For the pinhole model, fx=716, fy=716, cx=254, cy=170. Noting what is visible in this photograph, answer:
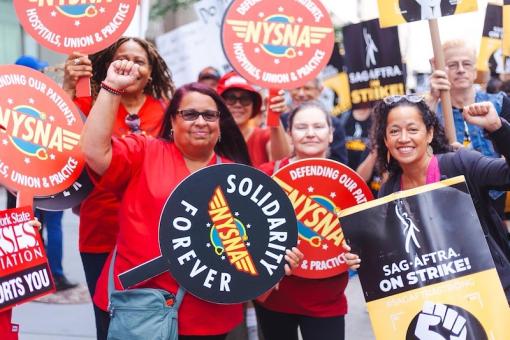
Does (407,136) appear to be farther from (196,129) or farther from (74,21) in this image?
(74,21)

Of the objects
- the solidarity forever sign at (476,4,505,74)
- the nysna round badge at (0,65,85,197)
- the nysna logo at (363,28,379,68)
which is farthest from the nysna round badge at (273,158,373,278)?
the solidarity forever sign at (476,4,505,74)

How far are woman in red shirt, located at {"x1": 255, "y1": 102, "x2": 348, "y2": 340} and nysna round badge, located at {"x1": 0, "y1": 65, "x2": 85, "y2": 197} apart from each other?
1.08 m

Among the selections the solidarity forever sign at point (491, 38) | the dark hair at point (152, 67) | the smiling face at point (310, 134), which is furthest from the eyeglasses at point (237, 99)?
the solidarity forever sign at point (491, 38)

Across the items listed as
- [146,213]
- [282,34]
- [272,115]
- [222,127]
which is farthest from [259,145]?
[146,213]

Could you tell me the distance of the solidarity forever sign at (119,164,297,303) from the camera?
9.37ft

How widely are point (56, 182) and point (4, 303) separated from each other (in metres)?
0.55

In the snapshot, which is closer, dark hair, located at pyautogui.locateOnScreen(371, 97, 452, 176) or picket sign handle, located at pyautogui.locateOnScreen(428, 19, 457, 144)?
dark hair, located at pyautogui.locateOnScreen(371, 97, 452, 176)

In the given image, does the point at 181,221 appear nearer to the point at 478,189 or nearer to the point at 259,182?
the point at 259,182

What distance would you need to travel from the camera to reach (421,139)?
3.06 m

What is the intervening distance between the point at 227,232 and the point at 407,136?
2.87ft

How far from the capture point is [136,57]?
370 centimetres

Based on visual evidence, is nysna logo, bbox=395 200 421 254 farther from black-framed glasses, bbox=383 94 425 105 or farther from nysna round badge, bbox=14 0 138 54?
nysna round badge, bbox=14 0 138 54

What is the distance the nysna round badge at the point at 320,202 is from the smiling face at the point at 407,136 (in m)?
0.38

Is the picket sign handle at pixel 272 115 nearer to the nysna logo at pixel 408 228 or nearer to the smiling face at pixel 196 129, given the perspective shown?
the smiling face at pixel 196 129
